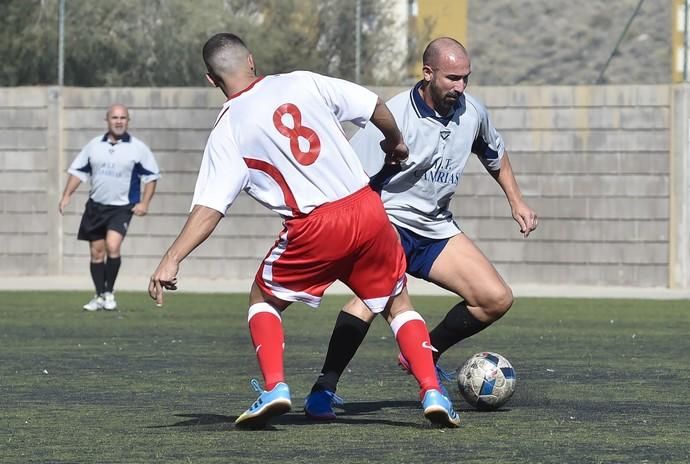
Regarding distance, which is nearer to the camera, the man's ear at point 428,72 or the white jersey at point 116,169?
the man's ear at point 428,72

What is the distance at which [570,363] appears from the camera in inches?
426

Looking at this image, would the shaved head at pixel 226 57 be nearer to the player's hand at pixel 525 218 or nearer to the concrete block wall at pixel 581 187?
the player's hand at pixel 525 218

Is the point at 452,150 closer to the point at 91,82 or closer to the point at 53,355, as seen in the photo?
the point at 53,355

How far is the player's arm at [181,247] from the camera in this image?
6.77 m

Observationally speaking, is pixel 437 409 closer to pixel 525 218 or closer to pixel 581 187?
pixel 525 218

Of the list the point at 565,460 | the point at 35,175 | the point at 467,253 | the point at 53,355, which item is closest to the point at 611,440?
the point at 565,460

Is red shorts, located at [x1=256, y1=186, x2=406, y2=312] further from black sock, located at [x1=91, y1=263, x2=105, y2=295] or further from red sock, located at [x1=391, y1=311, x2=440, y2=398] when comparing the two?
black sock, located at [x1=91, y1=263, x2=105, y2=295]

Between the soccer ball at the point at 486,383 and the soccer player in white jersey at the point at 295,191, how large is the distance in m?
0.83

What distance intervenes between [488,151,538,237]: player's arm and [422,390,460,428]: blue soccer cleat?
1.51m

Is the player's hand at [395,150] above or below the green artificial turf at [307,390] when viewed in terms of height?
above

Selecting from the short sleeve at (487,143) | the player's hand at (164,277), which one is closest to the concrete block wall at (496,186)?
the short sleeve at (487,143)

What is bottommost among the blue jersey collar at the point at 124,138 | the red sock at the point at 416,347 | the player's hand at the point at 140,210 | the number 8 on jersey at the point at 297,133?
the player's hand at the point at 140,210

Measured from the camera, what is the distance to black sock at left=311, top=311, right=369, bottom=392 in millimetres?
7914

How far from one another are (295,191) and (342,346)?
122 cm
